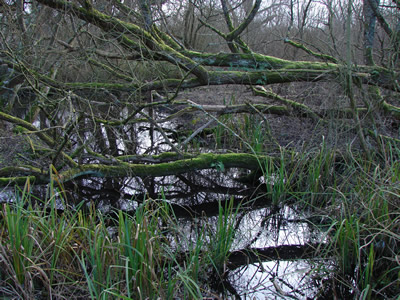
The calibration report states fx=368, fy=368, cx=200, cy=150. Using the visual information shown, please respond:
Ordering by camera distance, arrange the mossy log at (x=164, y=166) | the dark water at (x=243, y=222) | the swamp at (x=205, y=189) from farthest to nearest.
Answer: the mossy log at (x=164, y=166)
the dark water at (x=243, y=222)
the swamp at (x=205, y=189)

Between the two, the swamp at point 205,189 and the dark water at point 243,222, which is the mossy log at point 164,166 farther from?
the dark water at point 243,222

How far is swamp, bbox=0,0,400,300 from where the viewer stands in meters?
2.30

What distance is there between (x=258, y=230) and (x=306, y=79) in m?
2.02

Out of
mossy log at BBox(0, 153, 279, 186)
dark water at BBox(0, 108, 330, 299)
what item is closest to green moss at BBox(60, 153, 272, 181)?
mossy log at BBox(0, 153, 279, 186)

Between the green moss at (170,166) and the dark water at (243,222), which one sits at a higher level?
the green moss at (170,166)

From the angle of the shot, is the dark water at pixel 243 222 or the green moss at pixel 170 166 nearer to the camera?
the dark water at pixel 243 222

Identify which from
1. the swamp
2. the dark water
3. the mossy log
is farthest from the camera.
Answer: the mossy log

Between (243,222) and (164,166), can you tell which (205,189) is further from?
(243,222)

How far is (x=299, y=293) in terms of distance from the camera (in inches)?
101

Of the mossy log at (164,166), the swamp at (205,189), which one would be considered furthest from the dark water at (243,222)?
the mossy log at (164,166)

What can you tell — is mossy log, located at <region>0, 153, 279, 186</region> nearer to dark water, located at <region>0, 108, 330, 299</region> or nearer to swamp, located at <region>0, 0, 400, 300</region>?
swamp, located at <region>0, 0, 400, 300</region>

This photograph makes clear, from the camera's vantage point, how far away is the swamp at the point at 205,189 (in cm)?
230

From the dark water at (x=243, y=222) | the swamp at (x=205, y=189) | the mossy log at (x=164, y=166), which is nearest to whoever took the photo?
the swamp at (x=205, y=189)

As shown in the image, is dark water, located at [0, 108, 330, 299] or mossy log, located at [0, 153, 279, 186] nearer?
dark water, located at [0, 108, 330, 299]
